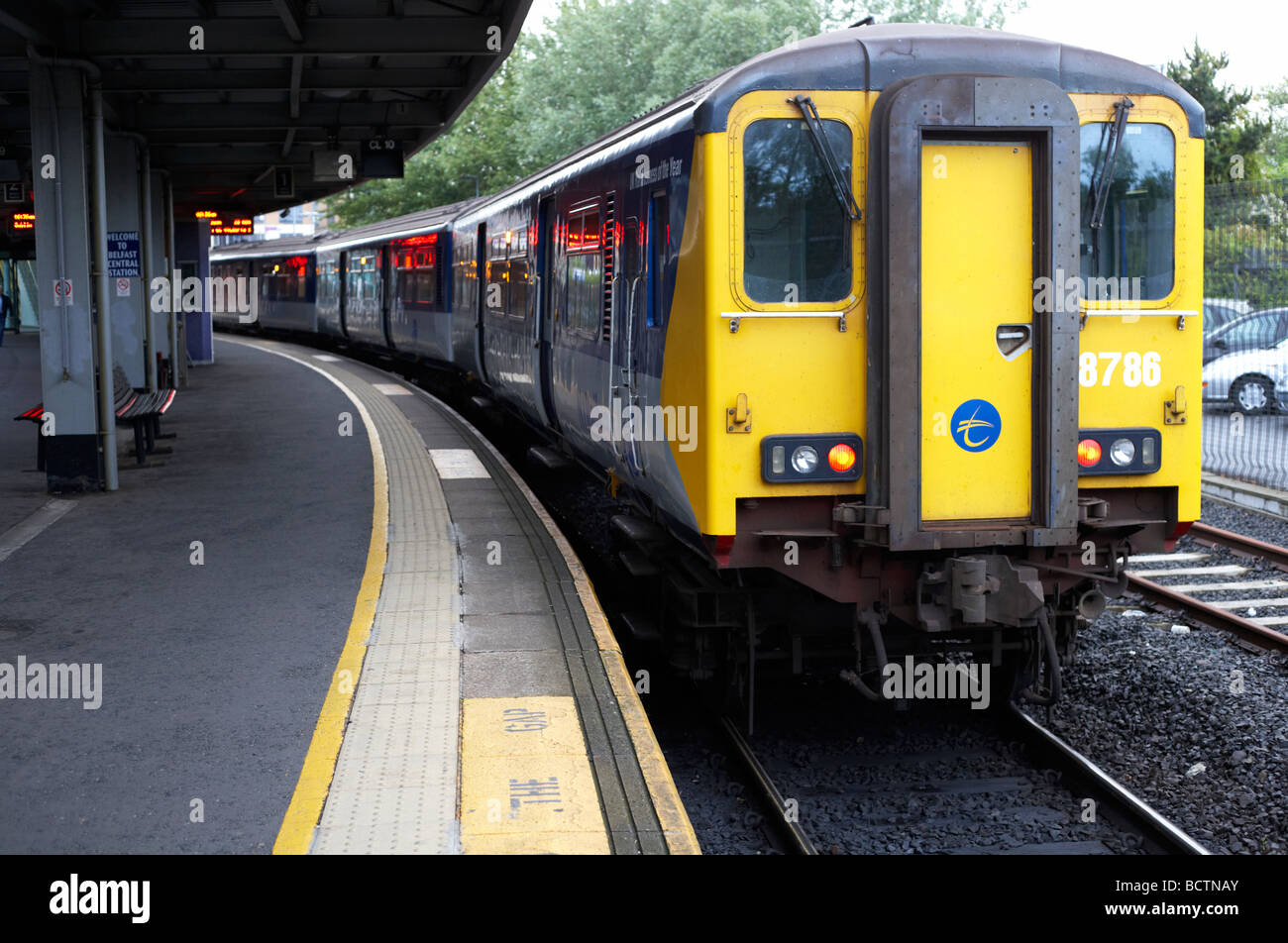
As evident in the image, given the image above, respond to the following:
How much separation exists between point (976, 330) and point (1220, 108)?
3609 centimetres

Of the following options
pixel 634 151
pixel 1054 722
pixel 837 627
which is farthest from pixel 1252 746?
pixel 634 151

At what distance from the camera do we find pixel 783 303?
6352 millimetres

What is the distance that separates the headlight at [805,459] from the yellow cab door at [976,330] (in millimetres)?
506

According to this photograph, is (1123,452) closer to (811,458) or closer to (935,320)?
(935,320)

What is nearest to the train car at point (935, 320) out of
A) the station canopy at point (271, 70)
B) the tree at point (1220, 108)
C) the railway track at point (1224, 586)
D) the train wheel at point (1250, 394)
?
the railway track at point (1224, 586)

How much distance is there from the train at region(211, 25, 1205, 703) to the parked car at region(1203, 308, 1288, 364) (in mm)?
8975

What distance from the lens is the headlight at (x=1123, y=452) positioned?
259 inches

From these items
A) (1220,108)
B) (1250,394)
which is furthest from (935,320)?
(1220,108)

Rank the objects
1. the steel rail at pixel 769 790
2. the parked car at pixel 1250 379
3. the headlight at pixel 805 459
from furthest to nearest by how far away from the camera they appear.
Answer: the parked car at pixel 1250 379 → the headlight at pixel 805 459 → the steel rail at pixel 769 790

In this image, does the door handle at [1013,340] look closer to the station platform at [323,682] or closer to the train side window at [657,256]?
the train side window at [657,256]

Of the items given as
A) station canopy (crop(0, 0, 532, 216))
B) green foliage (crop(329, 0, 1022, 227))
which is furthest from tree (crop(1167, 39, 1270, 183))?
station canopy (crop(0, 0, 532, 216))

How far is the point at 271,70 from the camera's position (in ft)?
49.0

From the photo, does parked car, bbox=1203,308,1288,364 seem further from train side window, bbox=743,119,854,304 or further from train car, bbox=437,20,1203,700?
train side window, bbox=743,119,854,304

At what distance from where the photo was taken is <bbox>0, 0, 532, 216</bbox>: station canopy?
476 inches
